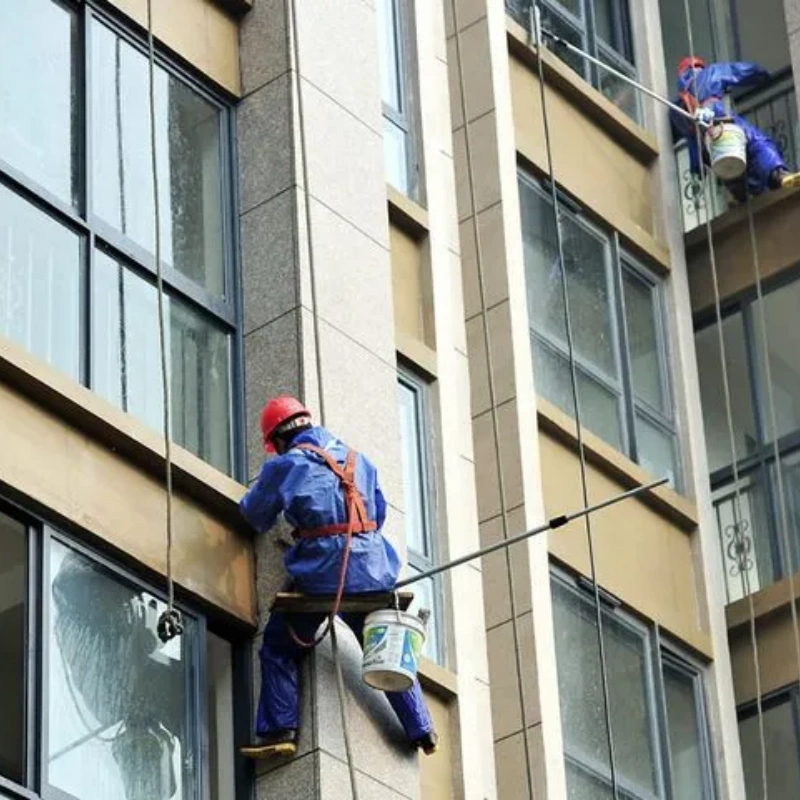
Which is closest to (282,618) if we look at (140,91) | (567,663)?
(140,91)

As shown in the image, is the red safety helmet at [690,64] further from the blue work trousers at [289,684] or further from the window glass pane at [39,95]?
the blue work trousers at [289,684]

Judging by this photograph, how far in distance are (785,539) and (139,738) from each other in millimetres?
11131

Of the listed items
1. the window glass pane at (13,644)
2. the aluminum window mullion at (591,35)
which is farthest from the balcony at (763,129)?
the window glass pane at (13,644)

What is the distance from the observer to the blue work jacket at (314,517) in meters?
20.0

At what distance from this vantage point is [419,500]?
24.3 m

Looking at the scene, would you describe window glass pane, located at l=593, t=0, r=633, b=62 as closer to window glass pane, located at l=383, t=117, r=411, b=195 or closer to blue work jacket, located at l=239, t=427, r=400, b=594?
window glass pane, located at l=383, t=117, r=411, b=195

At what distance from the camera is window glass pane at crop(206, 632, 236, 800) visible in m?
19.8

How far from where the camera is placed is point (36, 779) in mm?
18141

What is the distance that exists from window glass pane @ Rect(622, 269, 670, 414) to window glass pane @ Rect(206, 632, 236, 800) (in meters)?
9.81

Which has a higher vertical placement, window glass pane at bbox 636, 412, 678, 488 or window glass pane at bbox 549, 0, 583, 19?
window glass pane at bbox 549, 0, 583, 19

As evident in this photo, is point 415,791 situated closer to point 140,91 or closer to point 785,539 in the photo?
point 140,91

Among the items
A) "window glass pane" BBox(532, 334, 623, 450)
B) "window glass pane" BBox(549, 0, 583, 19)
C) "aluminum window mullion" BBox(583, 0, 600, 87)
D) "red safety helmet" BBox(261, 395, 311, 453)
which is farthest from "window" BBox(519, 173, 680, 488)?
"red safety helmet" BBox(261, 395, 311, 453)

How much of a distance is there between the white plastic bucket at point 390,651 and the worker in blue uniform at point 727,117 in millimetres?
11231

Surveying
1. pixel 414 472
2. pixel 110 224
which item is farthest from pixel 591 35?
pixel 110 224
